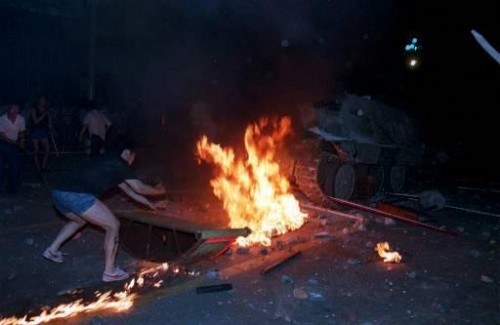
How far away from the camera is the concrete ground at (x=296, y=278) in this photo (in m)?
4.64

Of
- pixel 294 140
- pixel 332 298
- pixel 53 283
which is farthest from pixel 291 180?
pixel 53 283

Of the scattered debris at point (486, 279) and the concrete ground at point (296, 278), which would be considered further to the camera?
the scattered debris at point (486, 279)

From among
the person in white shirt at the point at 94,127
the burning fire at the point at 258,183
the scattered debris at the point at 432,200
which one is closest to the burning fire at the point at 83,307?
the burning fire at the point at 258,183

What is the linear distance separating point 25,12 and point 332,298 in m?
10.9

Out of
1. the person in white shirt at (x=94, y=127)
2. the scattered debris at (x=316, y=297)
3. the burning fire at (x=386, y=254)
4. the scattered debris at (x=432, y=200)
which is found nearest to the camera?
the scattered debris at (x=316, y=297)

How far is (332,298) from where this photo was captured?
5.05m

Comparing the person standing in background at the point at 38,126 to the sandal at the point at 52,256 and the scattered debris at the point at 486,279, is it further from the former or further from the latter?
the scattered debris at the point at 486,279

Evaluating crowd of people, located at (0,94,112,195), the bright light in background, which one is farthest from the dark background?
crowd of people, located at (0,94,112,195)

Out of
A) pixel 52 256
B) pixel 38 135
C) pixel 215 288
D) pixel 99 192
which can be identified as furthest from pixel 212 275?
pixel 38 135

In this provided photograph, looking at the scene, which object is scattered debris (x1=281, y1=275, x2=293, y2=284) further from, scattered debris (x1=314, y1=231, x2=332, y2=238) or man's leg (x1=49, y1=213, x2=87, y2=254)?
man's leg (x1=49, y1=213, x2=87, y2=254)

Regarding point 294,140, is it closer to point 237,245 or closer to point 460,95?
point 237,245

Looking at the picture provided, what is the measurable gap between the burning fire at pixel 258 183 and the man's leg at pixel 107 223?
2.40 m

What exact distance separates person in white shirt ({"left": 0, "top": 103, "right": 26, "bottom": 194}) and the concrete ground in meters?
0.77

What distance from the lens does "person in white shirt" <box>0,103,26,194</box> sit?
8.79 metres
